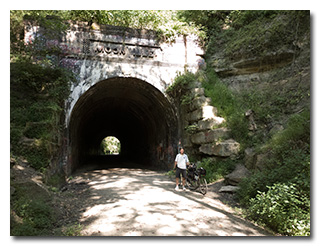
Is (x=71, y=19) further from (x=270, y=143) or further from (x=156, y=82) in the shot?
(x=270, y=143)

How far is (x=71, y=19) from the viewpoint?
9.55m

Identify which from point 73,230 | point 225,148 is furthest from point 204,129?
point 73,230

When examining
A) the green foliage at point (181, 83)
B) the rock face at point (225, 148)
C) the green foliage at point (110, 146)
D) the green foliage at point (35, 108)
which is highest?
the green foliage at point (181, 83)

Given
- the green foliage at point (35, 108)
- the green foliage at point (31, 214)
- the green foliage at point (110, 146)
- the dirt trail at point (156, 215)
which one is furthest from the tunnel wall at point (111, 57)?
the green foliage at point (110, 146)

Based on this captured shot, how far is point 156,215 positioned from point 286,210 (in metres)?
2.59

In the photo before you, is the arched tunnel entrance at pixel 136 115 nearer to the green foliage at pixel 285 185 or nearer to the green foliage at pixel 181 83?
the green foliage at pixel 181 83

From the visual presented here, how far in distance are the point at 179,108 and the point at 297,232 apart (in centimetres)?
Answer: 713

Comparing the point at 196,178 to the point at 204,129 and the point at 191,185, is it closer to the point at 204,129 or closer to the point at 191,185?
the point at 191,185

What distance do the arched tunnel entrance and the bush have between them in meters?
6.27

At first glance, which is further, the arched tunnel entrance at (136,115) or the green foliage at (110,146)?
the green foliage at (110,146)

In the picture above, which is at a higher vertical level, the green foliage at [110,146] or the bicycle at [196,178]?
the bicycle at [196,178]

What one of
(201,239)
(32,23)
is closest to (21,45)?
(32,23)

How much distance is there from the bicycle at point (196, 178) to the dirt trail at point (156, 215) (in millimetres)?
245

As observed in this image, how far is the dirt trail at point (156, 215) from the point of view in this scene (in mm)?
4000
